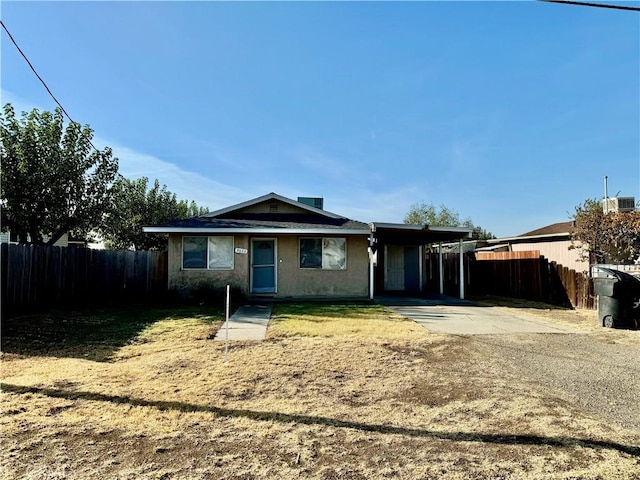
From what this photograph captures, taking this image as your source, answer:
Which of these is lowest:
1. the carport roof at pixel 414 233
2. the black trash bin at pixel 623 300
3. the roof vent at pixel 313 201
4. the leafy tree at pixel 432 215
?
the black trash bin at pixel 623 300

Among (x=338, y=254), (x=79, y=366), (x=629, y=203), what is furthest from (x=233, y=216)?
(x=629, y=203)

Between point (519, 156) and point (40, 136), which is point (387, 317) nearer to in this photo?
point (40, 136)

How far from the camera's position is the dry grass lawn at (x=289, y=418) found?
287cm

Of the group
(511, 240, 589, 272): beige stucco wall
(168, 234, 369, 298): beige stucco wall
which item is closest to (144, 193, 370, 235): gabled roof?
(168, 234, 369, 298): beige stucco wall

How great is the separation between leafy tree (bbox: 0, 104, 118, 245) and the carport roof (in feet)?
38.9

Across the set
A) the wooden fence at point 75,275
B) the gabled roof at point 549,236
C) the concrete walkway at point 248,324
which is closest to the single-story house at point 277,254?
the wooden fence at point 75,275

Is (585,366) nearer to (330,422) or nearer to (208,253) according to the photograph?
(330,422)

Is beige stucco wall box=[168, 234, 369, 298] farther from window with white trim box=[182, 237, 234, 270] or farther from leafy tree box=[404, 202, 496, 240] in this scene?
leafy tree box=[404, 202, 496, 240]

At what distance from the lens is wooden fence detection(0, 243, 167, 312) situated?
926 centimetres

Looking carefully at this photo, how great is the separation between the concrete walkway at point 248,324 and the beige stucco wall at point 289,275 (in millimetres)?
1920

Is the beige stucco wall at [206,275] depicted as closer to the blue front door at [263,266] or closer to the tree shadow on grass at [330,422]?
the blue front door at [263,266]

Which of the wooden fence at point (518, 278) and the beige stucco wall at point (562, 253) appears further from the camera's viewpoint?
the beige stucco wall at point (562, 253)

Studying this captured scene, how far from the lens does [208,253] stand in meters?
13.6

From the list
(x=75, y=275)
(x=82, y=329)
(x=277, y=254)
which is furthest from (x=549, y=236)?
(x=75, y=275)
